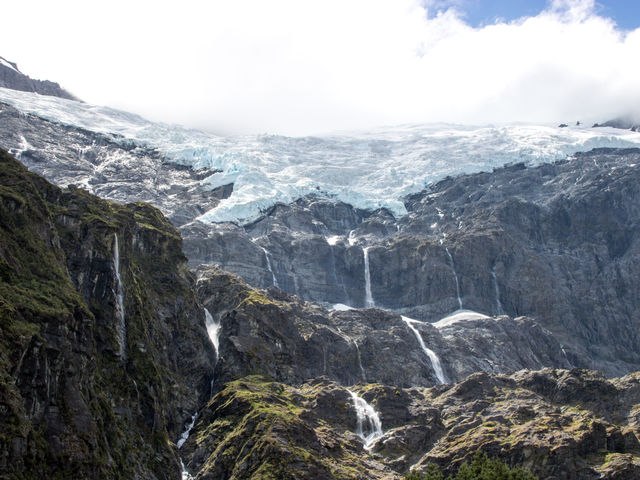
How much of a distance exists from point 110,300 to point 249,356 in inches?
1348

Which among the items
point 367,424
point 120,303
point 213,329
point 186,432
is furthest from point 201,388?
point 367,424

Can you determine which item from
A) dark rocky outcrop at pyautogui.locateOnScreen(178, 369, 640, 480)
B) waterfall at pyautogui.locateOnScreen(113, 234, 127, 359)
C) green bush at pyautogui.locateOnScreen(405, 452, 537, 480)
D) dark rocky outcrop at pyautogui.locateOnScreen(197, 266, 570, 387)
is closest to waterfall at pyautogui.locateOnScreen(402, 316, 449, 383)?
dark rocky outcrop at pyautogui.locateOnScreen(197, 266, 570, 387)

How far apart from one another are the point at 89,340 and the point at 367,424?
48.6 metres

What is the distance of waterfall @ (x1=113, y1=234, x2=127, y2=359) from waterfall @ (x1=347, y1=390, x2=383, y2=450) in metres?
39.0

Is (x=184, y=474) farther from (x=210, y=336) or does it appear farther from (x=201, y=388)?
(x=210, y=336)

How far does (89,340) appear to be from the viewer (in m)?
76.9

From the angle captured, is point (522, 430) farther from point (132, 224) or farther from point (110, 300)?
point (132, 224)

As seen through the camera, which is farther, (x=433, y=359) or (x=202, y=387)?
(x=433, y=359)

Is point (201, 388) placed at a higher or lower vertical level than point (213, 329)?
lower

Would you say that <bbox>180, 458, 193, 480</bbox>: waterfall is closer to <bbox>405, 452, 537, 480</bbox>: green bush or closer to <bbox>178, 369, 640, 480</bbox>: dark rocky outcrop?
<bbox>178, 369, 640, 480</bbox>: dark rocky outcrop

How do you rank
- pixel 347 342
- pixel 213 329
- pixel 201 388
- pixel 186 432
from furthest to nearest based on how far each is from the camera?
pixel 347 342 < pixel 213 329 < pixel 201 388 < pixel 186 432

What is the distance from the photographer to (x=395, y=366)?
146 metres

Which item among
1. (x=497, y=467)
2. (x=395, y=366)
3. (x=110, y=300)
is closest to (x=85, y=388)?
(x=110, y=300)

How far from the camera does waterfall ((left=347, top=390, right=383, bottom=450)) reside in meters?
103
